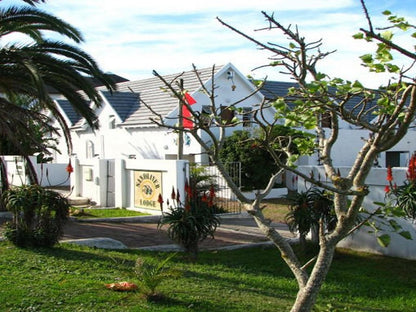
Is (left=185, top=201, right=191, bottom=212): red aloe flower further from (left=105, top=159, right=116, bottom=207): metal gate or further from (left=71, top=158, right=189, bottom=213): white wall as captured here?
(left=105, top=159, right=116, bottom=207): metal gate

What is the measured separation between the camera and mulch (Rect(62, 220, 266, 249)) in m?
12.9

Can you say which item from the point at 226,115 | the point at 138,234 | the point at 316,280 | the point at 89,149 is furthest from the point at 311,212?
the point at 89,149

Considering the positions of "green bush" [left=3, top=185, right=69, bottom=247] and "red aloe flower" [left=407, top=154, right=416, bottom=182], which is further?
"green bush" [left=3, top=185, right=69, bottom=247]

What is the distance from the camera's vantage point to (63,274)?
8.27 m

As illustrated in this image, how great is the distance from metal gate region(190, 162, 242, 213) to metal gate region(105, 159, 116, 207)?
277 cm

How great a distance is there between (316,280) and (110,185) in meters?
15.4

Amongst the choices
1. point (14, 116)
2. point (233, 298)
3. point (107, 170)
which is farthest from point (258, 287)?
point (107, 170)

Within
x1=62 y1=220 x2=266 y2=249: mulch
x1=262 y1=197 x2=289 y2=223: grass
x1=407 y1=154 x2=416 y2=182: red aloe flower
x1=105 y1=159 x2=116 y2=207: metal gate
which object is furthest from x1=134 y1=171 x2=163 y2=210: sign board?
x1=407 y1=154 x2=416 y2=182: red aloe flower

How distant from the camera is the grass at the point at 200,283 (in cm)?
692

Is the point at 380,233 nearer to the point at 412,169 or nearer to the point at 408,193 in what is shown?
the point at 408,193

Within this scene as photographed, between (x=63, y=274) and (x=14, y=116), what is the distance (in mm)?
5879

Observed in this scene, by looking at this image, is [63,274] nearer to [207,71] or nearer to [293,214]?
[293,214]

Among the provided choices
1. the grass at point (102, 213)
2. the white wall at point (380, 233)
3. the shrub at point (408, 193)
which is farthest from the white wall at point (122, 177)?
the shrub at point (408, 193)

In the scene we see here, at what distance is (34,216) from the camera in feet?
34.8
